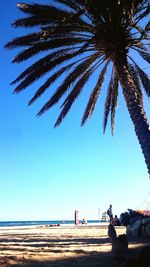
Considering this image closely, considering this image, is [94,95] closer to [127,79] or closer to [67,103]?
[67,103]

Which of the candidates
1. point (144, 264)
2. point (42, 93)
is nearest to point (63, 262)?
point (144, 264)

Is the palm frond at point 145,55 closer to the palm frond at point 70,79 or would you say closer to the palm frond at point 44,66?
the palm frond at point 70,79

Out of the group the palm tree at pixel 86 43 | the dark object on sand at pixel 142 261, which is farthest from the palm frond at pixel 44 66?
the dark object on sand at pixel 142 261

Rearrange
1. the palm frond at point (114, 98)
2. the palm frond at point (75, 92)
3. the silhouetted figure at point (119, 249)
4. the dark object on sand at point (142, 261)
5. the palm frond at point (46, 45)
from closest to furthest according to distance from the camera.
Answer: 1. the dark object on sand at point (142, 261)
2. the silhouetted figure at point (119, 249)
3. the palm frond at point (46, 45)
4. the palm frond at point (75, 92)
5. the palm frond at point (114, 98)

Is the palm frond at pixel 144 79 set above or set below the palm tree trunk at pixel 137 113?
above

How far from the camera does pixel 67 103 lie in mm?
15391

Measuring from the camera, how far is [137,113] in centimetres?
1161

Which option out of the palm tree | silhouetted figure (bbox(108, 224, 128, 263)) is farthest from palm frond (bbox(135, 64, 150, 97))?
silhouetted figure (bbox(108, 224, 128, 263))

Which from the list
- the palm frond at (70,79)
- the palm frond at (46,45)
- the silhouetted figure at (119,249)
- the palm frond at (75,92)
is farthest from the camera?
the palm frond at (75,92)

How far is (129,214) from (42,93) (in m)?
7.91

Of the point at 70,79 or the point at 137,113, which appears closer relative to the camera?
the point at 137,113

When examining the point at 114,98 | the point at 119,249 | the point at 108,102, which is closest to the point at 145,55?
the point at 114,98

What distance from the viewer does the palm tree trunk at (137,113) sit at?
11.0m

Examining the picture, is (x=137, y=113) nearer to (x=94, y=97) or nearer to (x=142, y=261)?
(x=94, y=97)
